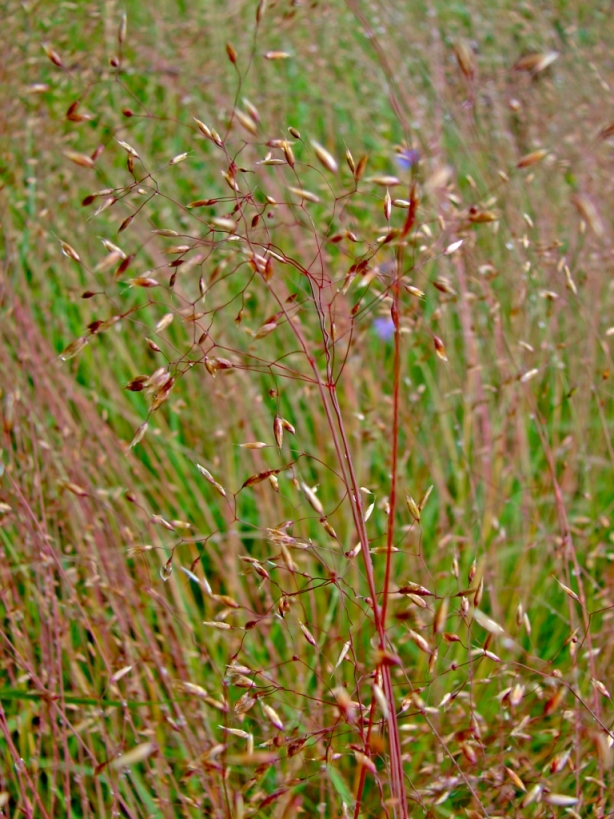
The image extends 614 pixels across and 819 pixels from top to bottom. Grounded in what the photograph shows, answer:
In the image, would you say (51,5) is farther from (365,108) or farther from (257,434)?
(257,434)

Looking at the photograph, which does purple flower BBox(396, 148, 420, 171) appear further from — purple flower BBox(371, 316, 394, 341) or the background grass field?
purple flower BBox(371, 316, 394, 341)

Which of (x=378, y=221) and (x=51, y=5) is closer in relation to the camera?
(x=378, y=221)

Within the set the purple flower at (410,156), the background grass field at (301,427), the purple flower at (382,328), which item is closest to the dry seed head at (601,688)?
the background grass field at (301,427)

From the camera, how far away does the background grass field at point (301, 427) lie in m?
0.98

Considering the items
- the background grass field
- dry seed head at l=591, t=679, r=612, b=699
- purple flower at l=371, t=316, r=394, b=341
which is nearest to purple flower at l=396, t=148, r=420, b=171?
the background grass field

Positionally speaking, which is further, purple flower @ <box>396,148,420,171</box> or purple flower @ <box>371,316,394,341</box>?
purple flower @ <box>371,316,394,341</box>

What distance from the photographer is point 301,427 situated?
196cm

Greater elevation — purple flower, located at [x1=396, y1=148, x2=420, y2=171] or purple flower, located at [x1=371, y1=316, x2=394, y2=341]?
purple flower, located at [x1=396, y1=148, x2=420, y2=171]

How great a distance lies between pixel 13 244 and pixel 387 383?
1.15 m

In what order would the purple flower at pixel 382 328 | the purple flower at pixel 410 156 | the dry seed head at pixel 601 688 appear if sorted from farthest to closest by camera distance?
1. the purple flower at pixel 382 328
2. the dry seed head at pixel 601 688
3. the purple flower at pixel 410 156

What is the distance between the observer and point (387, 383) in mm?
2127

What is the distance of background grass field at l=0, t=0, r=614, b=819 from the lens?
981 mm

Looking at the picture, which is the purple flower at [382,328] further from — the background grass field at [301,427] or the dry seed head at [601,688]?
the dry seed head at [601,688]

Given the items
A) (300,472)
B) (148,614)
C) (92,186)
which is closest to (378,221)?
(92,186)
